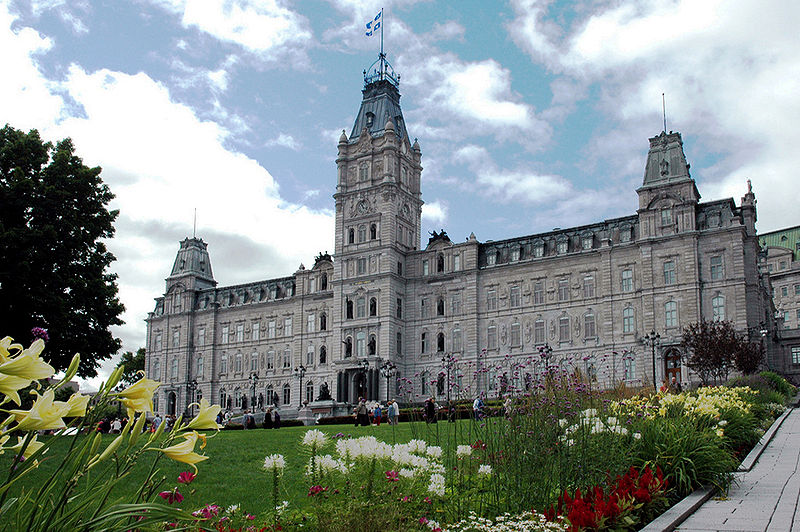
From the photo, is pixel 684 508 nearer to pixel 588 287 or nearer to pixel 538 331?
pixel 588 287

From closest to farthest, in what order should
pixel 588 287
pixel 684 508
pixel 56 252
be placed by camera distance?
pixel 684 508, pixel 56 252, pixel 588 287

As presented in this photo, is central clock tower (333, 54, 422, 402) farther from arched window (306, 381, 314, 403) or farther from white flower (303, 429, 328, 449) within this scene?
white flower (303, 429, 328, 449)

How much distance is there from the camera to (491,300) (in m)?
60.7

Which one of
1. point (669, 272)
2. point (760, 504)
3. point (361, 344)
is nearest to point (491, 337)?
point (361, 344)

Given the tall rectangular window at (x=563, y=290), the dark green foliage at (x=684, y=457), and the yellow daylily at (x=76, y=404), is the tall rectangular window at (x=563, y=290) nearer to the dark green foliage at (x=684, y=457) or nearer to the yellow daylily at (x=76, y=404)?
the dark green foliage at (x=684, y=457)

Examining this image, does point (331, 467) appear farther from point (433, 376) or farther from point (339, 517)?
point (433, 376)

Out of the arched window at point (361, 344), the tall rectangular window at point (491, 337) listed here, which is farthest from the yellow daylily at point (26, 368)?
the arched window at point (361, 344)

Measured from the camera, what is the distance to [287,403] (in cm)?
6925

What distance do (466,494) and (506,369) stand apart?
165 feet

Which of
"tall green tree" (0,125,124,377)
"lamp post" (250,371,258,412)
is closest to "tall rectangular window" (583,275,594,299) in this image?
"lamp post" (250,371,258,412)

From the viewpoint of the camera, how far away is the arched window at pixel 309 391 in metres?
67.6

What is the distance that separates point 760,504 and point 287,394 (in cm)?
6218

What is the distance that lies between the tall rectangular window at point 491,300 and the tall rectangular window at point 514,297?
129cm

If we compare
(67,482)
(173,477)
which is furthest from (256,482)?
(67,482)
